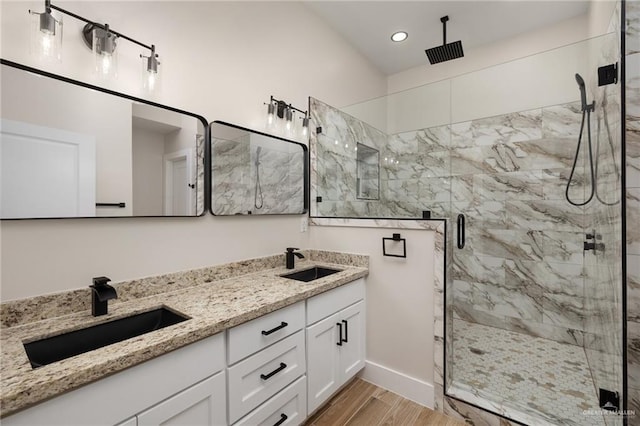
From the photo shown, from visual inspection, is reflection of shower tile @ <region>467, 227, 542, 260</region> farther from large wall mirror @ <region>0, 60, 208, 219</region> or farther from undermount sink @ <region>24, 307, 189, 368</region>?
undermount sink @ <region>24, 307, 189, 368</region>

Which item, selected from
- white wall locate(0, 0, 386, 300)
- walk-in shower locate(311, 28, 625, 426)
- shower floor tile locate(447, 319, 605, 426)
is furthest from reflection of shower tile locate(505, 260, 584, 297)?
white wall locate(0, 0, 386, 300)

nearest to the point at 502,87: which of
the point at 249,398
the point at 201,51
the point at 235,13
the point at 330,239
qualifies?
the point at 330,239

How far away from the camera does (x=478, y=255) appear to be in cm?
294

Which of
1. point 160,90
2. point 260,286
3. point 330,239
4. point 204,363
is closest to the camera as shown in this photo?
point 204,363

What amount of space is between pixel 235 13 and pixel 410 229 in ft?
6.27

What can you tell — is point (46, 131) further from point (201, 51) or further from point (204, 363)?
point (204, 363)

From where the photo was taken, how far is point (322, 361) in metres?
1.70

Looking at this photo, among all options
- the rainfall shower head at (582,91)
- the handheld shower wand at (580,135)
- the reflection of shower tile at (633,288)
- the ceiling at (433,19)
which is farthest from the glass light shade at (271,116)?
the rainfall shower head at (582,91)

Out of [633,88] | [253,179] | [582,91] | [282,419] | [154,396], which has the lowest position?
[282,419]

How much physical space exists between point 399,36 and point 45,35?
9.49 ft

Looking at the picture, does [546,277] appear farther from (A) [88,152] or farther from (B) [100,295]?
(A) [88,152]

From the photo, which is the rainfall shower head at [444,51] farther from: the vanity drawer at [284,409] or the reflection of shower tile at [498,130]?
the vanity drawer at [284,409]

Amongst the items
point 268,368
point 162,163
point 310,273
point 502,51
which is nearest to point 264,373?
point 268,368

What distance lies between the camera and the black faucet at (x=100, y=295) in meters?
1.16
